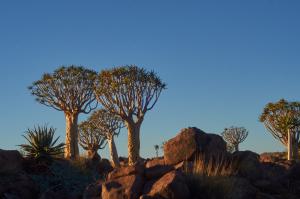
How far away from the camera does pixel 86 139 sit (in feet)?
130

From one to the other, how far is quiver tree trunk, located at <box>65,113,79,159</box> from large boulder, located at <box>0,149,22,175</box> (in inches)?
462

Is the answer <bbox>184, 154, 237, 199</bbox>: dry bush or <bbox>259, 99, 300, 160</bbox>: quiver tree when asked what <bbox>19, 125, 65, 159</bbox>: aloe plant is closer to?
<bbox>184, 154, 237, 199</bbox>: dry bush

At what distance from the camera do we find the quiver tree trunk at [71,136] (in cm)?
2877

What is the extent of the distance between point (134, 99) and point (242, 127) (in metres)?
23.9

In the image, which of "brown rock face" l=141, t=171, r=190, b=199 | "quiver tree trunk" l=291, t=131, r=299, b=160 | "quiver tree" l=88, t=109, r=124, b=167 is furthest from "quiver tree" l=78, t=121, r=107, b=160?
"brown rock face" l=141, t=171, r=190, b=199

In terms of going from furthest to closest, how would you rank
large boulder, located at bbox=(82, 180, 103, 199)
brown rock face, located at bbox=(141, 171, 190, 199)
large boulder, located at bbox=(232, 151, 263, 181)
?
1. large boulder, located at bbox=(232, 151, 263, 181)
2. large boulder, located at bbox=(82, 180, 103, 199)
3. brown rock face, located at bbox=(141, 171, 190, 199)

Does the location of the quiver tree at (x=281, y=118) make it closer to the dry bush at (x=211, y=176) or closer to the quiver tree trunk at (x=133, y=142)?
the quiver tree trunk at (x=133, y=142)

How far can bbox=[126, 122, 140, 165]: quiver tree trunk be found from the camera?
27.9 meters

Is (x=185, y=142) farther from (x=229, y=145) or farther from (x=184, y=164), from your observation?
(x=229, y=145)

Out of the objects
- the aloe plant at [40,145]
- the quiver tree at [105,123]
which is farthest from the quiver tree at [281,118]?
the aloe plant at [40,145]

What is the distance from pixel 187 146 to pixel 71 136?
16333 mm

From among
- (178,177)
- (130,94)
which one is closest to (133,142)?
(130,94)

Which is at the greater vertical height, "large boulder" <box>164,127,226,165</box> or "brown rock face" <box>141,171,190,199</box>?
"large boulder" <box>164,127,226,165</box>

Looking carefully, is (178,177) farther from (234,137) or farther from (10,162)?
(234,137)
